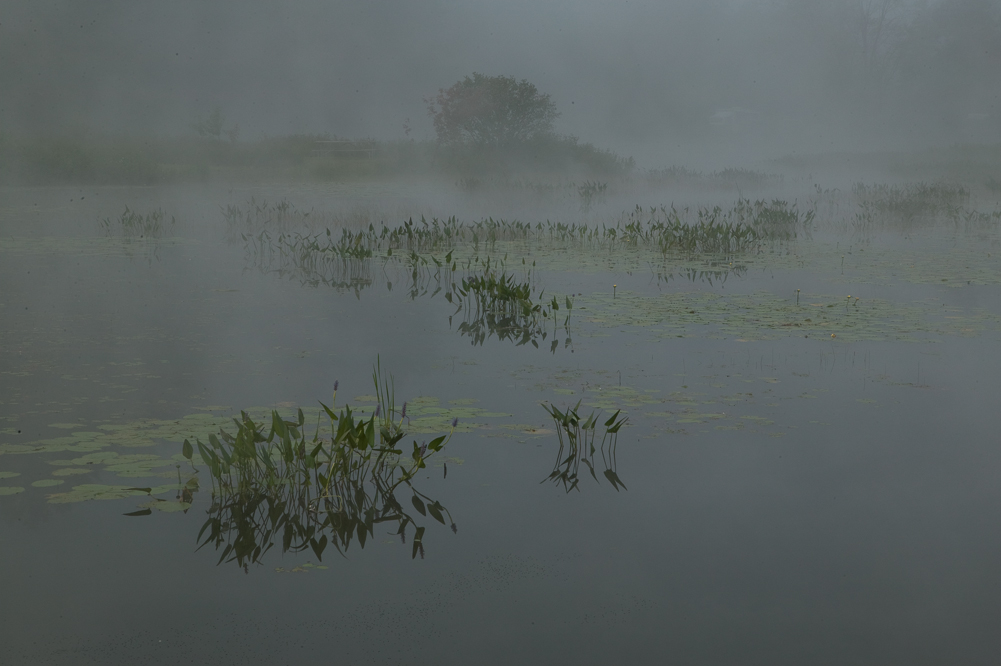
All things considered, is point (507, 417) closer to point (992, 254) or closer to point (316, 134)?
point (992, 254)

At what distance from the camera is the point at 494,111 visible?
28.5 metres

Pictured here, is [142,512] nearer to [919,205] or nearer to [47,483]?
[47,483]

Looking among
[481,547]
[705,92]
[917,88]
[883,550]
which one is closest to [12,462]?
[481,547]

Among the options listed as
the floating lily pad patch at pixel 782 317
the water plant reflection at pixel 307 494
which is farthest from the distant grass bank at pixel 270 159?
the water plant reflection at pixel 307 494

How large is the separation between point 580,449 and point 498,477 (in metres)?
0.47

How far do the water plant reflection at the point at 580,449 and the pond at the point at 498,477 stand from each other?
21mm

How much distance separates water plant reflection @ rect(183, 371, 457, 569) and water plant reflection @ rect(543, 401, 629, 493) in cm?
55

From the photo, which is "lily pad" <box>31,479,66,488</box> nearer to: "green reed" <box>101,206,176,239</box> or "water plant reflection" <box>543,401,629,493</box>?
"water plant reflection" <box>543,401,629,493</box>

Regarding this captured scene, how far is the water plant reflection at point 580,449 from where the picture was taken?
3.52m

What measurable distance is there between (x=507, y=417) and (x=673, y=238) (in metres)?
7.25

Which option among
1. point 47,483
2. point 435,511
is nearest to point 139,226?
point 47,483

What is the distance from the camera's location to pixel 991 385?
4809 mm

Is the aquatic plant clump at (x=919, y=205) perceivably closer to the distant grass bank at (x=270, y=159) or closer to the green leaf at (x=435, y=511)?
the distant grass bank at (x=270, y=159)

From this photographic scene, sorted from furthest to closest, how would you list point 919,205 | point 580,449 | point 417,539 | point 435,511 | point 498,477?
point 919,205 < point 580,449 < point 498,477 < point 435,511 < point 417,539
